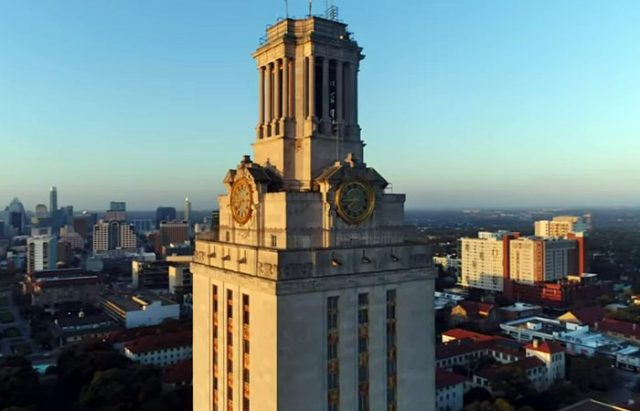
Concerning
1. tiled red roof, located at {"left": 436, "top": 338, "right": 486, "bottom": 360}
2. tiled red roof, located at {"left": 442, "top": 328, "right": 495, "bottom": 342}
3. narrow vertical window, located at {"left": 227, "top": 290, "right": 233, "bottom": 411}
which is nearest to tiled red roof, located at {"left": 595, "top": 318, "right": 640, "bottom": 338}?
tiled red roof, located at {"left": 442, "top": 328, "right": 495, "bottom": 342}

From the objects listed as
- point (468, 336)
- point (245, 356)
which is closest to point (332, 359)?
point (245, 356)

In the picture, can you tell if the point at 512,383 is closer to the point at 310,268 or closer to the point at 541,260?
the point at 310,268

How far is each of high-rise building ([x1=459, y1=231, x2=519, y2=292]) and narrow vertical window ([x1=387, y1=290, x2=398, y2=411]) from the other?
151854 millimetres

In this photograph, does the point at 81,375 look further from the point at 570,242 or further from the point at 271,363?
the point at 570,242

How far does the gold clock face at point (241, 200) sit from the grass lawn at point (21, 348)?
3879 inches

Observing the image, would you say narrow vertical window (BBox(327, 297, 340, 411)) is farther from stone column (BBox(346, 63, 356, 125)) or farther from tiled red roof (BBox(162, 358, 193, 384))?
tiled red roof (BBox(162, 358, 193, 384))

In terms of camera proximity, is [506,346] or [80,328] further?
[80,328]

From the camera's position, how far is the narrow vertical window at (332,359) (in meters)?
22.0

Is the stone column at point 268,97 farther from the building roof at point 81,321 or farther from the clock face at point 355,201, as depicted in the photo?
the building roof at point 81,321

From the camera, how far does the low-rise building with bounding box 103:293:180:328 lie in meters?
122

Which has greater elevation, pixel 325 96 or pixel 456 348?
pixel 325 96

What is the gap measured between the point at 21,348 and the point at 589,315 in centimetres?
12173

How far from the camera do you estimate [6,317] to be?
13900 centimetres

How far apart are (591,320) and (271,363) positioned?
115m
